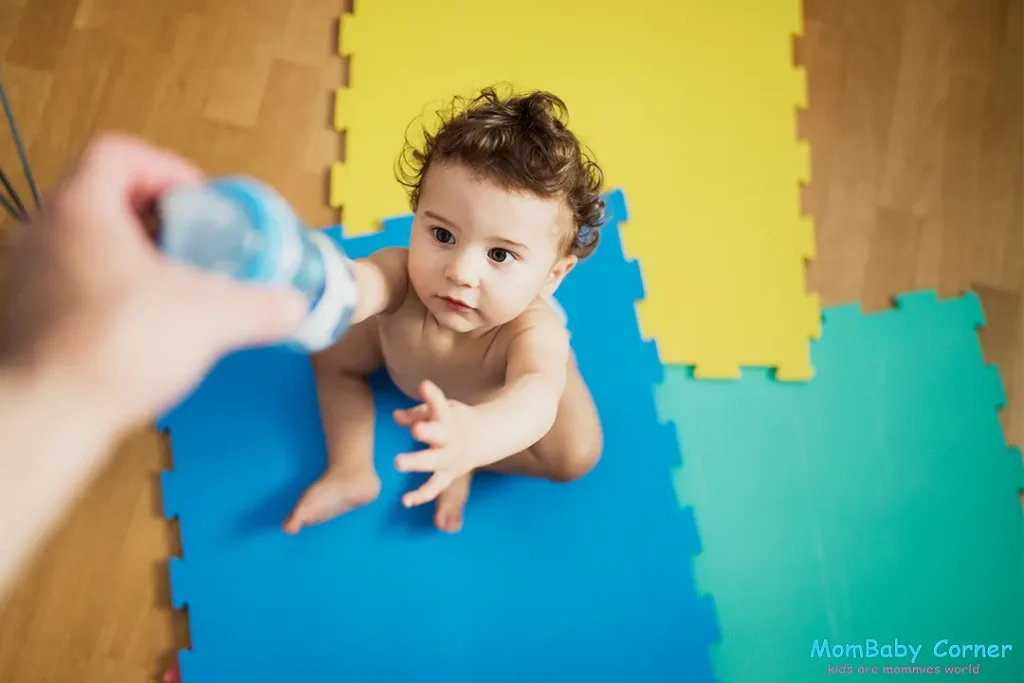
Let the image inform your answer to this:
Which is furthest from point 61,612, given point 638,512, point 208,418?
point 638,512

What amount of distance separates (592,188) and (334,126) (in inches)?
21.8

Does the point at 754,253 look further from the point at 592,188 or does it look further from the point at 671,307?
the point at 592,188

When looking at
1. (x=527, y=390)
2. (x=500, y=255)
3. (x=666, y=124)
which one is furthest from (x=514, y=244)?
(x=666, y=124)

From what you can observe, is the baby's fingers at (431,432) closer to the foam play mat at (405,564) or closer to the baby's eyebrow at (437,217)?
the baby's eyebrow at (437,217)

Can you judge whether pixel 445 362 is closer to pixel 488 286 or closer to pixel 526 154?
pixel 488 286

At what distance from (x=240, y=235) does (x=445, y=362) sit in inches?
16.0

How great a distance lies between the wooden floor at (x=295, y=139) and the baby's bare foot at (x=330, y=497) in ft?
0.67

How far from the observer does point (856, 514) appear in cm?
107

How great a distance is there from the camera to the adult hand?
31 centimetres

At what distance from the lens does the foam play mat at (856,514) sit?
1.03 metres

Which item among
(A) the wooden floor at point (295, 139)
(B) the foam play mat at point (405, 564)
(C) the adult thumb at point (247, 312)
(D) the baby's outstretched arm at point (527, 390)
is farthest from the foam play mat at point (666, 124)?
(C) the adult thumb at point (247, 312)

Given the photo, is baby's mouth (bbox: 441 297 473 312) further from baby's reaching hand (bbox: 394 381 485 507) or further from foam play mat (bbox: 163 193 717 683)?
foam play mat (bbox: 163 193 717 683)

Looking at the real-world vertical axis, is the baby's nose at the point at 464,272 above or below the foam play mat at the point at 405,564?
above

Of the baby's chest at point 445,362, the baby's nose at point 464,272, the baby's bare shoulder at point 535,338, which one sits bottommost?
the baby's chest at point 445,362
